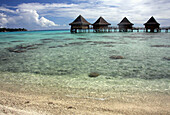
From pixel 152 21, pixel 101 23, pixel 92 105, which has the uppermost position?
pixel 152 21

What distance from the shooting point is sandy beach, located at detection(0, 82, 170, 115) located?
280cm

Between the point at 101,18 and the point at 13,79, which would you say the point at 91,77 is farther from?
the point at 101,18

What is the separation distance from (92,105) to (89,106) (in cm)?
9

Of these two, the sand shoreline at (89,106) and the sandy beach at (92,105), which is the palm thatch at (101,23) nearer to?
the sandy beach at (92,105)

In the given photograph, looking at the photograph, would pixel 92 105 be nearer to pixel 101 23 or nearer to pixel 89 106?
pixel 89 106

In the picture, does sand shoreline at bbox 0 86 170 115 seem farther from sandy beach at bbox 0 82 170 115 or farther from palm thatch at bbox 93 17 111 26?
palm thatch at bbox 93 17 111 26

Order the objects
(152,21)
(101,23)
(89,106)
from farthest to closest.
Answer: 1. (101,23)
2. (152,21)
3. (89,106)

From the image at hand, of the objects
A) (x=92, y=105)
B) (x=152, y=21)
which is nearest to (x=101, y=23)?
(x=152, y=21)

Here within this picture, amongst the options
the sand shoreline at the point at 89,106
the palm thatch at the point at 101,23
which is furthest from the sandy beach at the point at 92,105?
the palm thatch at the point at 101,23

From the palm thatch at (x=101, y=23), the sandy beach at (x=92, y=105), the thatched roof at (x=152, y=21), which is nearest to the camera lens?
the sandy beach at (x=92, y=105)

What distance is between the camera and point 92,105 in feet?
10.5

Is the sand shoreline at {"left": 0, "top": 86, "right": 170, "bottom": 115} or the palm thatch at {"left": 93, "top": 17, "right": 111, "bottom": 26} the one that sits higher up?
the palm thatch at {"left": 93, "top": 17, "right": 111, "bottom": 26}

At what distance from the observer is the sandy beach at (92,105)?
2.80 meters

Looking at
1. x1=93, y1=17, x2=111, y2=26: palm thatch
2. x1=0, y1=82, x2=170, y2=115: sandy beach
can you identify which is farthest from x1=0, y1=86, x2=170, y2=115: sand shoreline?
x1=93, y1=17, x2=111, y2=26: palm thatch
